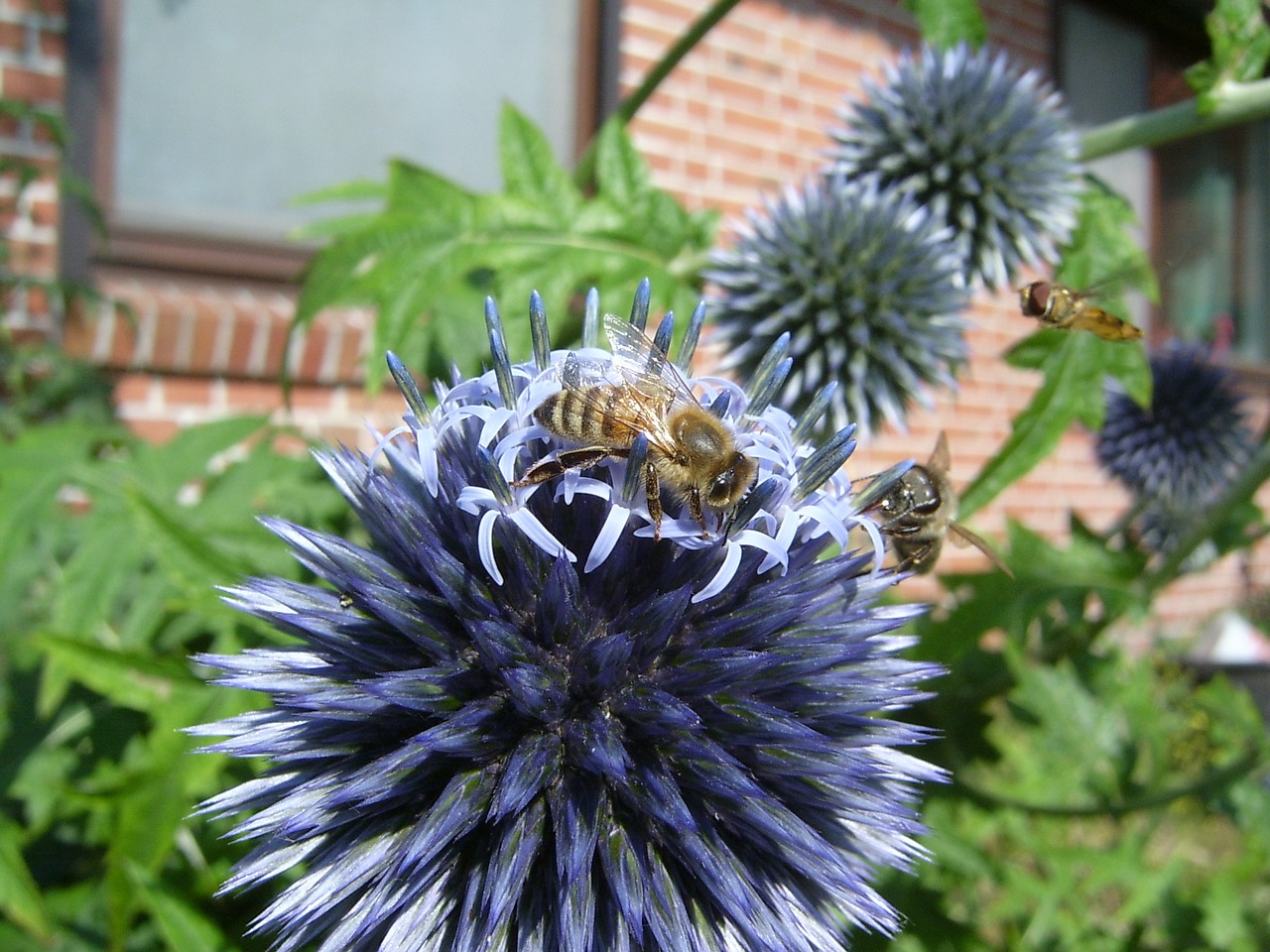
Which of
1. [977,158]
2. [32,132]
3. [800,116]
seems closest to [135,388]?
[32,132]

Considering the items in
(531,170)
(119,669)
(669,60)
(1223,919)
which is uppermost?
(669,60)

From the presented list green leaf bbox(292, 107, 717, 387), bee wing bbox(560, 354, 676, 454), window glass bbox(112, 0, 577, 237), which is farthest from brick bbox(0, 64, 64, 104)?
bee wing bbox(560, 354, 676, 454)

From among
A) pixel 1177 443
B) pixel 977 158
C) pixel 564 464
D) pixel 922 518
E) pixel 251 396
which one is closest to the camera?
pixel 564 464

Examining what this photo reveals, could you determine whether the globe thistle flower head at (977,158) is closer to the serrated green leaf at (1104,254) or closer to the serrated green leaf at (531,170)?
the serrated green leaf at (1104,254)

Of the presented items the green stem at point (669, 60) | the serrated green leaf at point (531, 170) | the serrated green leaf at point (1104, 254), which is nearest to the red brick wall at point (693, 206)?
the green stem at point (669, 60)

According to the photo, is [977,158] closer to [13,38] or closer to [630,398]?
[630,398]

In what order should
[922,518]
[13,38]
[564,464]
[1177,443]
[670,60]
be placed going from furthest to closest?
[13,38] < [1177,443] < [670,60] < [922,518] < [564,464]

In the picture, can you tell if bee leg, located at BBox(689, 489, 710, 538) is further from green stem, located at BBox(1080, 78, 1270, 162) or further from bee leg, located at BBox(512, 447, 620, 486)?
green stem, located at BBox(1080, 78, 1270, 162)
